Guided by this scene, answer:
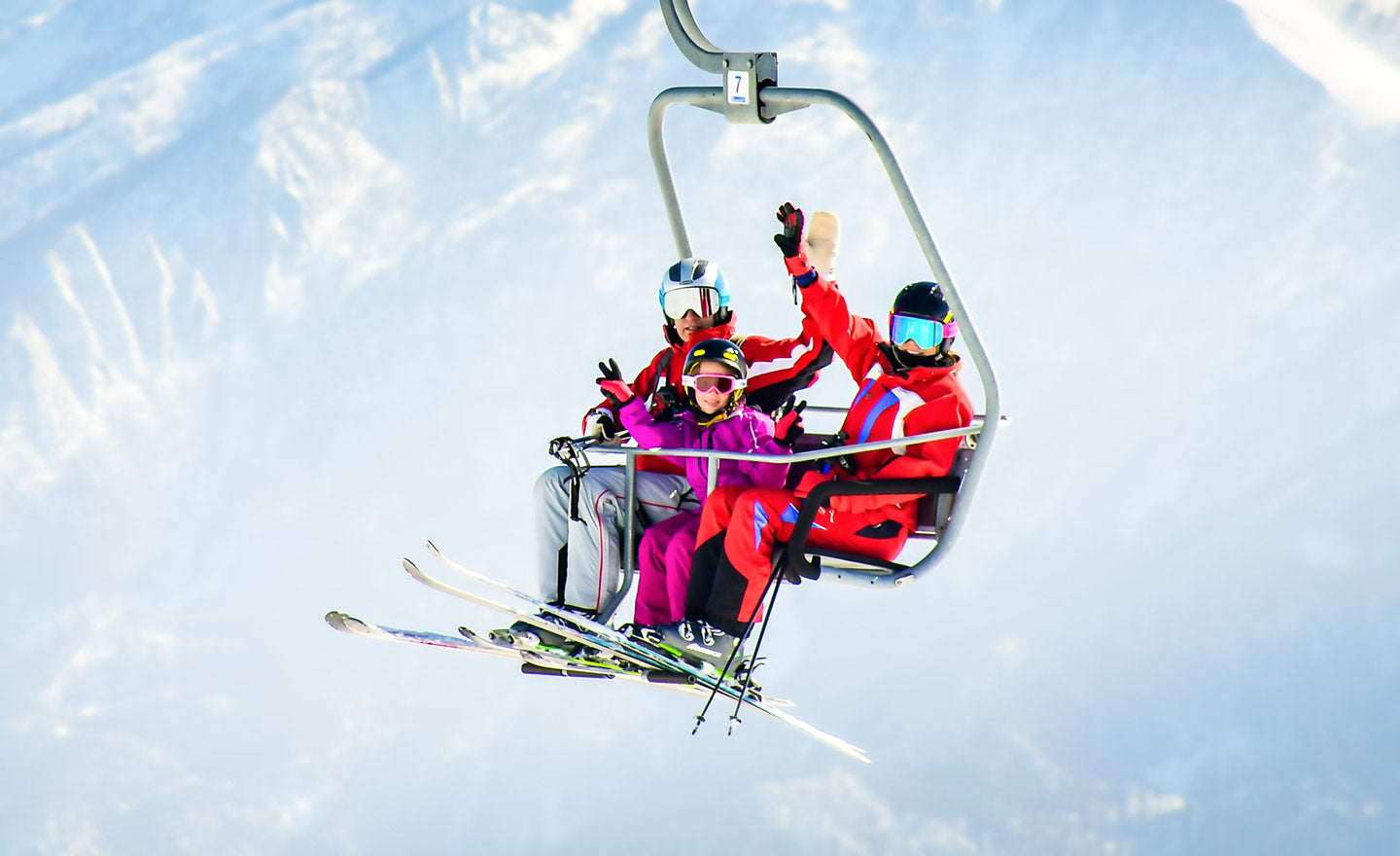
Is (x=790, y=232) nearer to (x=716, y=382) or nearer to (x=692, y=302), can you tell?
(x=692, y=302)

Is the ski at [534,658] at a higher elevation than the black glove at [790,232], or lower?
lower

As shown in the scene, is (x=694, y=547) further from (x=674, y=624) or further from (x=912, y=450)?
(x=912, y=450)

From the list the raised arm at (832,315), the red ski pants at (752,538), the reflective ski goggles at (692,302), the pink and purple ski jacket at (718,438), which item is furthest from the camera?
the reflective ski goggles at (692,302)

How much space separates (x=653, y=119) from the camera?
242 inches

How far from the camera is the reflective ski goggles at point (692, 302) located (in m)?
6.22

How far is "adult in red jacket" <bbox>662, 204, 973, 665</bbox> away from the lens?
211 inches

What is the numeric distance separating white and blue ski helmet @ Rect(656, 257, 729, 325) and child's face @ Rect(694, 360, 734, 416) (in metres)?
0.57

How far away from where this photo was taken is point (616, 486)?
6.13 meters

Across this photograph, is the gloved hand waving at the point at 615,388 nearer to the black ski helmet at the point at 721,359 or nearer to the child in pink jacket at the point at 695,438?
the child in pink jacket at the point at 695,438

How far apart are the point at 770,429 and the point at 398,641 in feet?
5.46

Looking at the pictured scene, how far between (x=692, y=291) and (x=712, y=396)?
653 millimetres

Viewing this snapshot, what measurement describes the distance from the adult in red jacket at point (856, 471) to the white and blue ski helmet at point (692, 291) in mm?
362

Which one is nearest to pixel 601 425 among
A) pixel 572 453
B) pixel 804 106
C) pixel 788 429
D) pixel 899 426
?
pixel 572 453

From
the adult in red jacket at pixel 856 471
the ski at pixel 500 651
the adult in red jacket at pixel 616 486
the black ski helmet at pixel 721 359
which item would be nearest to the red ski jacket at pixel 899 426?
the adult in red jacket at pixel 856 471
